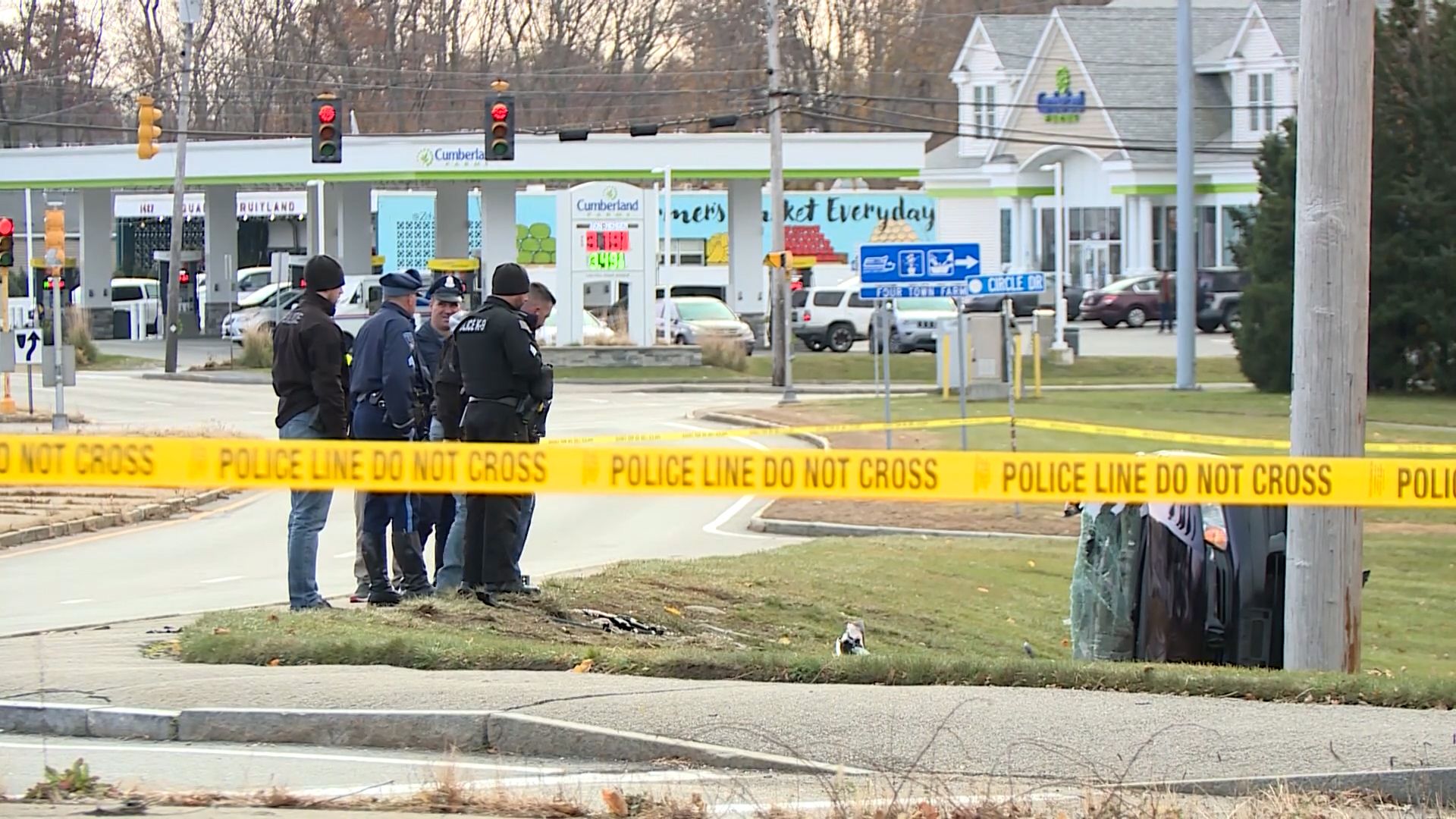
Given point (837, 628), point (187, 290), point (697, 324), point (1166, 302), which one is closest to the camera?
point (837, 628)

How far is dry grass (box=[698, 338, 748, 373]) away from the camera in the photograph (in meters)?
44.2

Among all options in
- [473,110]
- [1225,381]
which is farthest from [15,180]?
[1225,381]

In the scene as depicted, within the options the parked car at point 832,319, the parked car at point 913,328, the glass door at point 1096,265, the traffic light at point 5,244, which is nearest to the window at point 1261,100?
the glass door at point 1096,265

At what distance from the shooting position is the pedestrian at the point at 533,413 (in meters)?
10.6

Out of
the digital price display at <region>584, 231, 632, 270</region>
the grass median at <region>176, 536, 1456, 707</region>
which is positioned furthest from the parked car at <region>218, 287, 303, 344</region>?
the grass median at <region>176, 536, 1456, 707</region>

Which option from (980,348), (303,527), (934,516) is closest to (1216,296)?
(980,348)

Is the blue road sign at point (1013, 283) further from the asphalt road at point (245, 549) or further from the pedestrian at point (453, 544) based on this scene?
the pedestrian at point (453, 544)

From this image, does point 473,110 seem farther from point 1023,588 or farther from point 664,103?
point 1023,588

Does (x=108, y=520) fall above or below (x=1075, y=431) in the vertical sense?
below

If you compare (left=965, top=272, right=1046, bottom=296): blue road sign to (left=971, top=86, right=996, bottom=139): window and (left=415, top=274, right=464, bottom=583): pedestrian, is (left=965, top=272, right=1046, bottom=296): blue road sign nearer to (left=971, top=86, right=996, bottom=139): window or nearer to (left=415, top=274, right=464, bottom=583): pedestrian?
(left=415, top=274, right=464, bottom=583): pedestrian

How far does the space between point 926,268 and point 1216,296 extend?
3454cm

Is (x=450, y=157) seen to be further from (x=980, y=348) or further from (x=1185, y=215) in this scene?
(x=980, y=348)

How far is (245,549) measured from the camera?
16.7m

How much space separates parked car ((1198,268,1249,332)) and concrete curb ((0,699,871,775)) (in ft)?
165
